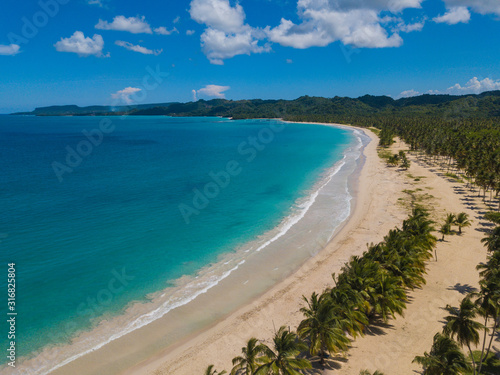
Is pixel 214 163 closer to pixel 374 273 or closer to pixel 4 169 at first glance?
pixel 4 169

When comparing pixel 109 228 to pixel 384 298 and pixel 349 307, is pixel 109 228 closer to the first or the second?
pixel 349 307

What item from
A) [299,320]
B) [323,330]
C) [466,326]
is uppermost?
[466,326]

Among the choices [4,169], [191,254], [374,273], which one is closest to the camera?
[374,273]

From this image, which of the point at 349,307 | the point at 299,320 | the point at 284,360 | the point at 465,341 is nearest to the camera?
the point at 284,360

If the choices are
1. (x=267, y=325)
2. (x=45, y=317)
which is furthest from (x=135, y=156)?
(x=267, y=325)

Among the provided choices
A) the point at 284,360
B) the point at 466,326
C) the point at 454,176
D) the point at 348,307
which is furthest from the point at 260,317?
the point at 454,176

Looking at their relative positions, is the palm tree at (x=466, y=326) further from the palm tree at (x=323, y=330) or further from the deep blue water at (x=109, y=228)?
the deep blue water at (x=109, y=228)

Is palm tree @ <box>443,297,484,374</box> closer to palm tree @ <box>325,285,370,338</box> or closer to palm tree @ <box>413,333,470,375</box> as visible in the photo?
palm tree @ <box>413,333,470,375</box>
